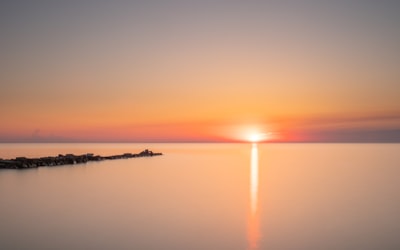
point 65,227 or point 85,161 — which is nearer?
point 65,227

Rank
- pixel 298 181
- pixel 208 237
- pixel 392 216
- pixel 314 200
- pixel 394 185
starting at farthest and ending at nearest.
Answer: pixel 298 181 < pixel 394 185 < pixel 314 200 < pixel 392 216 < pixel 208 237

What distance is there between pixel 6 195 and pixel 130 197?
1101cm

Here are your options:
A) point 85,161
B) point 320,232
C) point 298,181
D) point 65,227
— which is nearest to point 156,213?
point 65,227

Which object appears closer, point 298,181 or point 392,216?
point 392,216

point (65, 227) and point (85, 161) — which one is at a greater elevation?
point (85, 161)

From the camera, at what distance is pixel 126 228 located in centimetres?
2041

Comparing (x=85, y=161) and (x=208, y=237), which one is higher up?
(x=85, y=161)

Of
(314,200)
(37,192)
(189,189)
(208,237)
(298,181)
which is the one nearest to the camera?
(208,237)

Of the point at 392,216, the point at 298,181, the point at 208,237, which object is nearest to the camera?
the point at 208,237

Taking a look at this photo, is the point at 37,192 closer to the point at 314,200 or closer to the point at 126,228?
the point at 126,228

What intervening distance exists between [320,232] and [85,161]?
6345 centimetres

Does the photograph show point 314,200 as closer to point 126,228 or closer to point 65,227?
point 126,228

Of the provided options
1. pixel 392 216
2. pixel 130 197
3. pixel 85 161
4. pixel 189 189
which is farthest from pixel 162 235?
pixel 85 161

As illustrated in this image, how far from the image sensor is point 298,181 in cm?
4603
